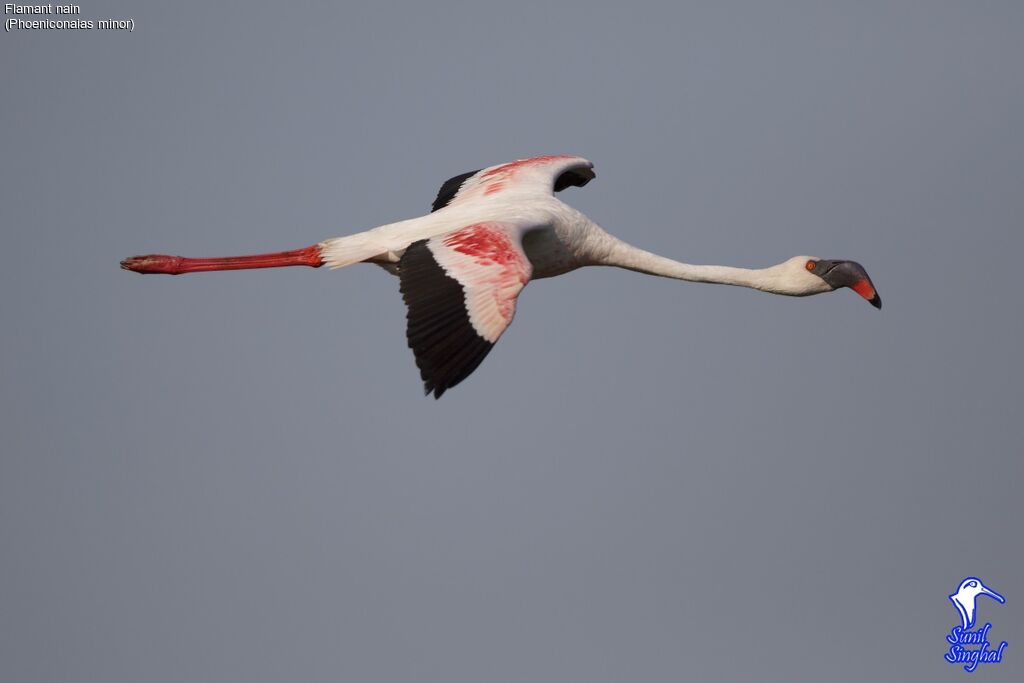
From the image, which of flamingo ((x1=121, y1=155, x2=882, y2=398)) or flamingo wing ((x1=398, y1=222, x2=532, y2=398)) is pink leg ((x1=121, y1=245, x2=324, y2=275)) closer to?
flamingo ((x1=121, y1=155, x2=882, y2=398))

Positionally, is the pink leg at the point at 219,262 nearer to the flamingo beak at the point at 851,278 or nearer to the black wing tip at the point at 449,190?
the black wing tip at the point at 449,190

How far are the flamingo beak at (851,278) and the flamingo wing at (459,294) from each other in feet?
12.8

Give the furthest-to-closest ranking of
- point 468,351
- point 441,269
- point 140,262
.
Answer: point 140,262 → point 441,269 → point 468,351

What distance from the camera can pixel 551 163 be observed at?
20281 mm

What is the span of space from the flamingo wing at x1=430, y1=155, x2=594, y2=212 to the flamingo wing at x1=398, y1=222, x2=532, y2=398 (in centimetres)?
245

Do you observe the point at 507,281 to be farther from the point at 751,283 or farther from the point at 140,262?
the point at 140,262

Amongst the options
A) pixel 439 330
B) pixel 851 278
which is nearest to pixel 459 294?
pixel 439 330

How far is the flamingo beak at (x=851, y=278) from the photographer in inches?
722

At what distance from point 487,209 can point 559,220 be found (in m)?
0.81

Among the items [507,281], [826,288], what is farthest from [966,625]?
[507,281]

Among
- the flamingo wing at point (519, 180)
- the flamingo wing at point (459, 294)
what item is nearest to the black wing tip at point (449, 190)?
the flamingo wing at point (519, 180)

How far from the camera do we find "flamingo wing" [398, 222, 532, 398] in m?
14.7

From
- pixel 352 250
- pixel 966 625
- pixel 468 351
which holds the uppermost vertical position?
pixel 352 250

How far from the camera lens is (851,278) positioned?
18375mm
